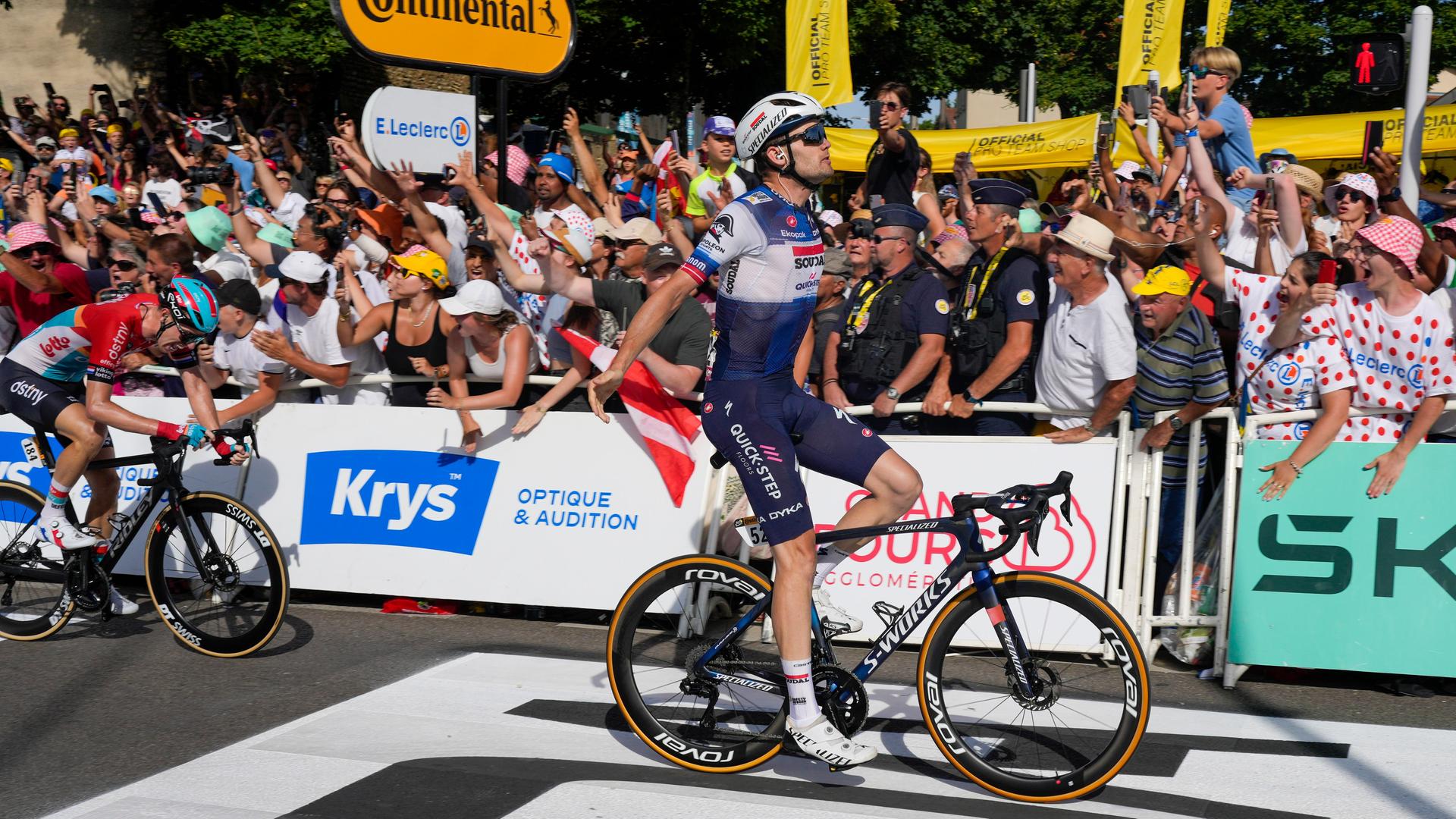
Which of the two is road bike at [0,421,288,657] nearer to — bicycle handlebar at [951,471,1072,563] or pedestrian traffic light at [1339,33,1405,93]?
bicycle handlebar at [951,471,1072,563]

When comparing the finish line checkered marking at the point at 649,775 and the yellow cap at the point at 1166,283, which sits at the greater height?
the yellow cap at the point at 1166,283

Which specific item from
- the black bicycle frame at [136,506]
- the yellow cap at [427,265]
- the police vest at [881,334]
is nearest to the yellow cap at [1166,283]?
the police vest at [881,334]

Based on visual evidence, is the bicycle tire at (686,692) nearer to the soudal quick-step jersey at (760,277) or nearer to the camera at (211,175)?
the soudal quick-step jersey at (760,277)

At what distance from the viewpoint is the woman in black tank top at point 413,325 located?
808 centimetres

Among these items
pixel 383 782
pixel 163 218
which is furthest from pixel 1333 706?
pixel 163 218

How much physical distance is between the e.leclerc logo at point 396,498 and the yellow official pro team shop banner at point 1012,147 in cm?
1139

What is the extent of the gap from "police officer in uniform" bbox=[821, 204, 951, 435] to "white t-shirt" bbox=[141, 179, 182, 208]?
885cm

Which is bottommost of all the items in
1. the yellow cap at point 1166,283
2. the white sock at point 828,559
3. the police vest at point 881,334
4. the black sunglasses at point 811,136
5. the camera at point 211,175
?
the white sock at point 828,559

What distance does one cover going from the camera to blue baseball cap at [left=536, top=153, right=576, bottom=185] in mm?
10195

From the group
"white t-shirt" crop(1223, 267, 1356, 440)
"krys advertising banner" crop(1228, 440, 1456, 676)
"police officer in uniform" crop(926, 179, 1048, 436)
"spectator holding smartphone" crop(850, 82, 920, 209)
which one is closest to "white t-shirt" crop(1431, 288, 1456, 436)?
"krys advertising banner" crop(1228, 440, 1456, 676)

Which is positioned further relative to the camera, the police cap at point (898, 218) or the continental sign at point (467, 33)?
the continental sign at point (467, 33)

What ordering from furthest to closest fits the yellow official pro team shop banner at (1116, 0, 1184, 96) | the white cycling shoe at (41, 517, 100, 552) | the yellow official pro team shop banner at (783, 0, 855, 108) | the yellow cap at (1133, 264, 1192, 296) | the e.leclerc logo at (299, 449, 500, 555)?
the yellow official pro team shop banner at (1116, 0, 1184, 96) → the yellow official pro team shop banner at (783, 0, 855, 108) → the e.leclerc logo at (299, 449, 500, 555) → the white cycling shoe at (41, 517, 100, 552) → the yellow cap at (1133, 264, 1192, 296)

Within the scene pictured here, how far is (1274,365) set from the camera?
6.61 metres

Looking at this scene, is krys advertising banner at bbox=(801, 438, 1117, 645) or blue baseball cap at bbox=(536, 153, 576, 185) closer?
krys advertising banner at bbox=(801, 438, 1117, 645)
